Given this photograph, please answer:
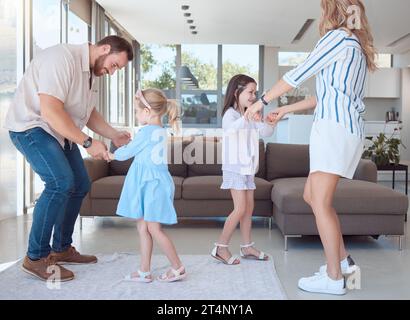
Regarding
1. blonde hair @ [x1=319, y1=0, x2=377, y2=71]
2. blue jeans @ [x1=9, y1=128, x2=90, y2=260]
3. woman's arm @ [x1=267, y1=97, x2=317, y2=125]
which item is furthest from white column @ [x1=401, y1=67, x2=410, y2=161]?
blue jeans @ [x1=9, y1=128, x2=90, y2=260]

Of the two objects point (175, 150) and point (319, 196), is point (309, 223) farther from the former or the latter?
point (175, 150)

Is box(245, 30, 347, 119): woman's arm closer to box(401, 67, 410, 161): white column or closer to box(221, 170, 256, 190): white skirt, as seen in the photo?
box(221, 170, 256, 190): white skirt

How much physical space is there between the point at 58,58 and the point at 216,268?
4.72ft

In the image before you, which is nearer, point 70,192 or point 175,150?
point 70,192

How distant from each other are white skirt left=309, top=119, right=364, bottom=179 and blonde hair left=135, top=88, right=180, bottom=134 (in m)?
0.77

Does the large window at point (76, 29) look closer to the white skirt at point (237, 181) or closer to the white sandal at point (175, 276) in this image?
the white skirt at point (237, 181)

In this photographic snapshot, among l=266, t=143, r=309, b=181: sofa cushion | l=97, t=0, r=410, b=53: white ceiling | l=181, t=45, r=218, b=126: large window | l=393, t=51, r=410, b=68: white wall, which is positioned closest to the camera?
l=266, t=143, r=309, b=181: sofa cushion

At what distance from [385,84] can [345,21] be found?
9095 mm

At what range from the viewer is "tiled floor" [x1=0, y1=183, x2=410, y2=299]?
98.2 inches

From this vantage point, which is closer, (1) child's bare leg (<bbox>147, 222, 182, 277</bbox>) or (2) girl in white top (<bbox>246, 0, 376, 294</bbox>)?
(2) girl in white top (<bbox>246, 0, 376, 294</bbox>)

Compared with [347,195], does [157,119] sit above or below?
above

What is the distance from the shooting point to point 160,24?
28.4 feet
